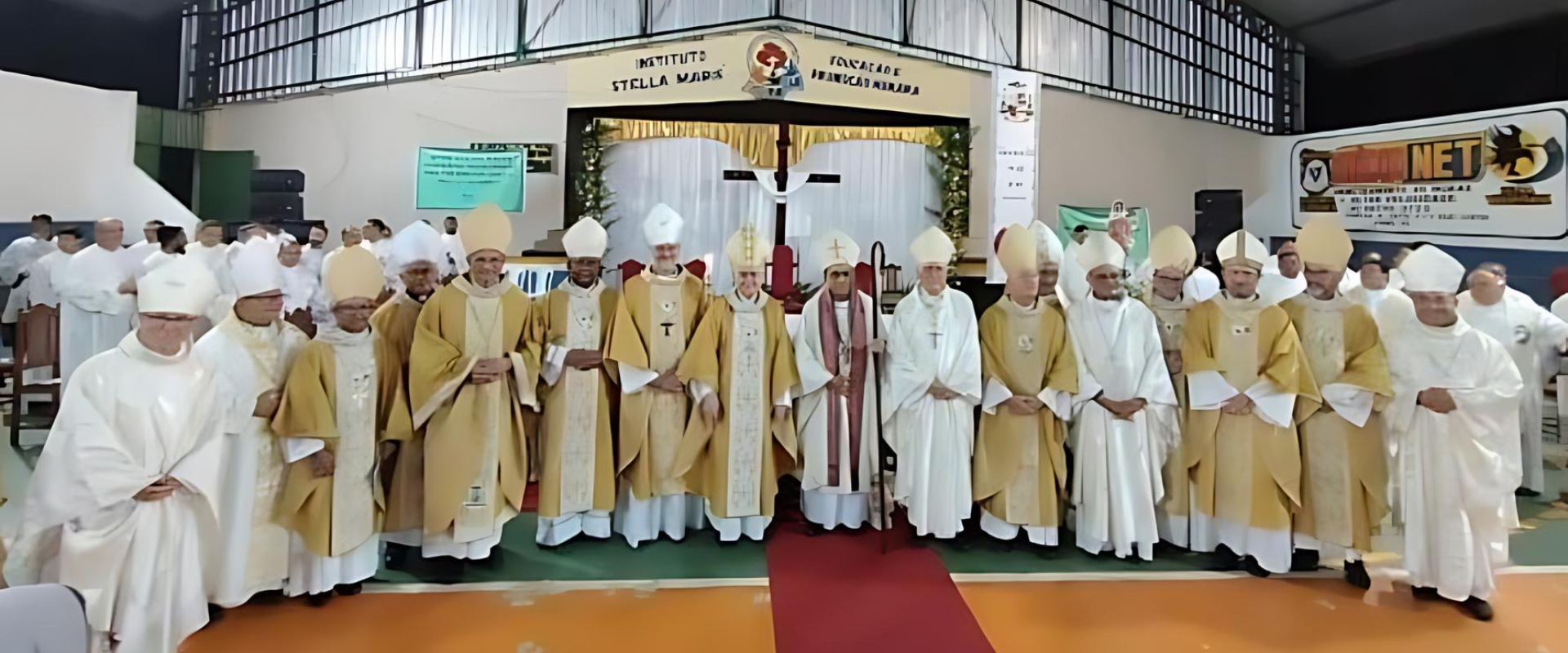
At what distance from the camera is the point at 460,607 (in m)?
3.70

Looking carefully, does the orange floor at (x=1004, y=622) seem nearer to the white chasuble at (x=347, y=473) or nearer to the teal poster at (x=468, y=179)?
the white chasuble at (x=347, y=473)

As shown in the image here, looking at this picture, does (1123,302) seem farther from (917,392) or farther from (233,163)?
(233,163)

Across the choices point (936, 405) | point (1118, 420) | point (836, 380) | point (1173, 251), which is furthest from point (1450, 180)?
point (836, 380)

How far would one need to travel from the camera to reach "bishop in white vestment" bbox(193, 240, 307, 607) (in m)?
3.38

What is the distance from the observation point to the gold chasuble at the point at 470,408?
392 centimetres

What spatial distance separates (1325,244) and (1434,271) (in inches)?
20.4

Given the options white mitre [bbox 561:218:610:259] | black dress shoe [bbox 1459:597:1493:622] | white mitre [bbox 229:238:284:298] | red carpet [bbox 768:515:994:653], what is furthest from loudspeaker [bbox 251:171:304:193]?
black dress shoe [bbox 1459:597:1493:622]

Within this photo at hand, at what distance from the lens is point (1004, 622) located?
3.64m

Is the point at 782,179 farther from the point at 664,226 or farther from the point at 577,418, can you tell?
the point at 577,418

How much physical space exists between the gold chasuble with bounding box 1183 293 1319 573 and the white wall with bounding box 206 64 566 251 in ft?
12.9

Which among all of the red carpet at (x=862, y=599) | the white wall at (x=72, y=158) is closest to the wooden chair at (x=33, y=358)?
the white wall at (x=72, y=158)

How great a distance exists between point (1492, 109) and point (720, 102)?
17.0 feet

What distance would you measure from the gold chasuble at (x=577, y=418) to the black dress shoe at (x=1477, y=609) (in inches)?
163

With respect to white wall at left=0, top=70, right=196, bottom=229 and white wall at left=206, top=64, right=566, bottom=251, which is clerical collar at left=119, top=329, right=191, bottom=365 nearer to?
white wall at left=0, top=70, right=196, bottom=229
